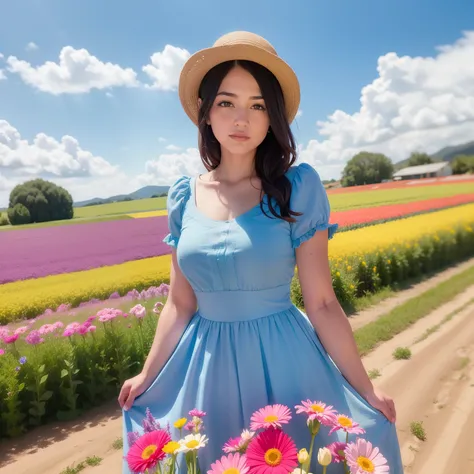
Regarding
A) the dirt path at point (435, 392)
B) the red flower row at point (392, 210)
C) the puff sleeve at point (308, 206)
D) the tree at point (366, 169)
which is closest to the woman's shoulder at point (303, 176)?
the puff sleeve at point (308, 206)

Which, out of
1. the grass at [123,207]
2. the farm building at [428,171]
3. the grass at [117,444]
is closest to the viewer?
the grass at [117,444]

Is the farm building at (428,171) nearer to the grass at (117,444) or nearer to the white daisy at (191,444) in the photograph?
the grass at (117,444)

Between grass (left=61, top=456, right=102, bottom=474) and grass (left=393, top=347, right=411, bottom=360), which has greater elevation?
grass (left=61, top=456, right=102, bottom=474)

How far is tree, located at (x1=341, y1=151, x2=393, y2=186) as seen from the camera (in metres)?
20.6

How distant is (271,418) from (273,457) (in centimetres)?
10

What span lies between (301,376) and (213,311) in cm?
34

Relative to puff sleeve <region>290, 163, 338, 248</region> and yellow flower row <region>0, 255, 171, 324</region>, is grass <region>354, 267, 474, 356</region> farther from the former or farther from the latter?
puff sleeve <region>290, 163, 338, 248</region>

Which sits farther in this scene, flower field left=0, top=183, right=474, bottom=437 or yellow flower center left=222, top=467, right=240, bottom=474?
flower field left=0, top=183, right=474, bottom=437

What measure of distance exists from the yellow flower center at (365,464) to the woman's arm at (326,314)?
43cm

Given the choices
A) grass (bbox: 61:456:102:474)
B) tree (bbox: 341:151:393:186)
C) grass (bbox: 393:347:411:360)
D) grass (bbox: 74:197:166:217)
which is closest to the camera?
grass (bbox: 61:456:102:474)

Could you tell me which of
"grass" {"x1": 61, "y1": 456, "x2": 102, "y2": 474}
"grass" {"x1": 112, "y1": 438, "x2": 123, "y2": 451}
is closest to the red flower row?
"grass" {"x1": 112, "y1": 438, "x2": 123, "y2": 451}

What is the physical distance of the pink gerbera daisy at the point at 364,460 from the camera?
2.53ft

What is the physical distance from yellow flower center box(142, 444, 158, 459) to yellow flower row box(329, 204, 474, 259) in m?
6.16

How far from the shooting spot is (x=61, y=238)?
3754 millimetres
